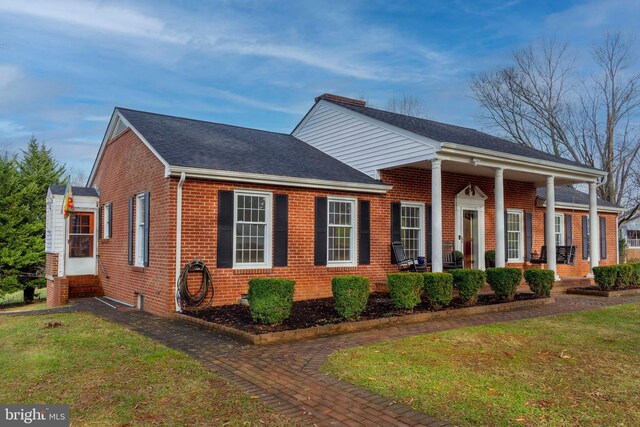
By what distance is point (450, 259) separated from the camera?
13805 mm

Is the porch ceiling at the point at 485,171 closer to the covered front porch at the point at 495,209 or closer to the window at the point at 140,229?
the covered front porch at the point at 495,209

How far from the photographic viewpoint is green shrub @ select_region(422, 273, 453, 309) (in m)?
9.53

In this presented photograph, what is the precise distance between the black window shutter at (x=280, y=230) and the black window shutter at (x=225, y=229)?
43.6 inches

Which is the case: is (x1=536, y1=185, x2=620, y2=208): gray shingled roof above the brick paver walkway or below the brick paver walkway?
above

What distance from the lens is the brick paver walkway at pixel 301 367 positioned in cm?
402

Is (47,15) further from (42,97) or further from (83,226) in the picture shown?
(42,97)

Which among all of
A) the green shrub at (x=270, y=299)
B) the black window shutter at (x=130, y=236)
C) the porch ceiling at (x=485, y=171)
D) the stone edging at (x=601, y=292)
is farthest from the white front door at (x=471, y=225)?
the black window shutter at (x=130, y=236)

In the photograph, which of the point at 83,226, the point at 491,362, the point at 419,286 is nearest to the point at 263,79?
the point at 83,226

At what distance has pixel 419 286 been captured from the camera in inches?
364

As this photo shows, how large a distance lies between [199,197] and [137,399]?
5724 mm

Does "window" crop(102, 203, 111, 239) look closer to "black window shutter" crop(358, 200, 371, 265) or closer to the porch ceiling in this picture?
"black window shutter" crop(358, 200, 371, 265)

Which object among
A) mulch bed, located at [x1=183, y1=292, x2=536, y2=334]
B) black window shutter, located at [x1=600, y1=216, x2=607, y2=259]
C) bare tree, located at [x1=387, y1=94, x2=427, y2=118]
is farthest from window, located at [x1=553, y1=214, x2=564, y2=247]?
bare tree, located at [x1=387, y1=94, x2=427, y2=118]

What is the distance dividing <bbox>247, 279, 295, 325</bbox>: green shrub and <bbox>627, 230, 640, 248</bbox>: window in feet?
97.3

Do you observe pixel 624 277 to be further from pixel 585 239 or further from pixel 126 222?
pixel 126 222
